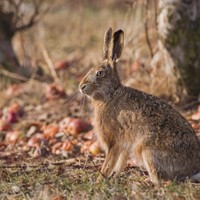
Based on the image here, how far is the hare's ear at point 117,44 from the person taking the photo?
237 inches

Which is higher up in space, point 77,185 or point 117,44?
point 117,44

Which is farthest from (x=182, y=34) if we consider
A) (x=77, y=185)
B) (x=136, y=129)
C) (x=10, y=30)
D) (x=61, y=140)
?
(x=10, y=30)

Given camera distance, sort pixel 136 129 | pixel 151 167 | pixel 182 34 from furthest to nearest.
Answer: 1. pixel 182 34
2. pixel 136 129
3. pixel 151 167

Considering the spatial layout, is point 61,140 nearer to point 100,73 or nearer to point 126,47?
point 100,73

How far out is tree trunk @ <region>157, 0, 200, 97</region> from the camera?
25.6 ft

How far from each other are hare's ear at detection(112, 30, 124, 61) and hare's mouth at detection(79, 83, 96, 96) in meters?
0.38

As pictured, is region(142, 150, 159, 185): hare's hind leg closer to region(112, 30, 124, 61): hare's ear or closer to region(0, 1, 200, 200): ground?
region(0, 1, 200, 200): ground

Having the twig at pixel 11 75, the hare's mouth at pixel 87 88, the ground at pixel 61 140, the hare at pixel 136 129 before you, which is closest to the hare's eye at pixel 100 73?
the hare at pixel 136 129

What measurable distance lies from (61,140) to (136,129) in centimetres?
220

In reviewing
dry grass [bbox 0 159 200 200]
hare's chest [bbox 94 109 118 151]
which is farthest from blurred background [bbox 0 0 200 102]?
dry grass [bbox 0 159 200 200]

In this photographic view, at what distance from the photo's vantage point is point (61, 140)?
776 cm

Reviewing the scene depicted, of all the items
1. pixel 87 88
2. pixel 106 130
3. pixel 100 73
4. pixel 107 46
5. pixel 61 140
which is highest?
pixel 107 46

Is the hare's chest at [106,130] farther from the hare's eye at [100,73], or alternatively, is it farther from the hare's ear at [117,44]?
the hare's ear at [117,44]

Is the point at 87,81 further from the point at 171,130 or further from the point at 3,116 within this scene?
the point at 3,116
